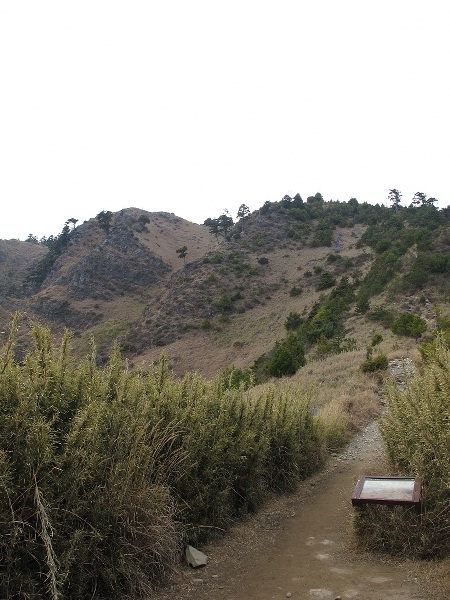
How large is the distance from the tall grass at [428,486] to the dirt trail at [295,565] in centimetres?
26

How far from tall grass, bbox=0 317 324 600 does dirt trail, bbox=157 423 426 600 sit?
33 cm

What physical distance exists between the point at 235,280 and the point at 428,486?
51.2m

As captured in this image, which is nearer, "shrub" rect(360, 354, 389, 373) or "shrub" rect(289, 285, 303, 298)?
"shrub" rect(360, 354, 389, 373)

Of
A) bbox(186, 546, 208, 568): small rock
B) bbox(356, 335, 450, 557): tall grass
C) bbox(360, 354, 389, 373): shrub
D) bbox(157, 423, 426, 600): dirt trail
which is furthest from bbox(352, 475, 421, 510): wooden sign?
bbox(360, 354, 389, 373): shrub

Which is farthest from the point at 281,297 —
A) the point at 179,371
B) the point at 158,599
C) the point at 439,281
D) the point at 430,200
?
the point at 158,599

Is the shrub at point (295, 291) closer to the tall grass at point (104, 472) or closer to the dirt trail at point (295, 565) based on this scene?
the dirt trail at point (295, 565)

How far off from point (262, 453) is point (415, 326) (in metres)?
18.9

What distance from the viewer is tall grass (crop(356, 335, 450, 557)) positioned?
15.8 feet

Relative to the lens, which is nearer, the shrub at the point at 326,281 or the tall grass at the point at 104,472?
the tall grass at the point at 104,472

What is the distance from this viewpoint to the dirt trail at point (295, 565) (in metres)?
4.39

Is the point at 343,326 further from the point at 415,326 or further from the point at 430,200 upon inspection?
the point at 430,200

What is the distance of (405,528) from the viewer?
4.99 meters

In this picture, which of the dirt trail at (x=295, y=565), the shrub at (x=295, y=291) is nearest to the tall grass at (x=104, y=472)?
the dirt trail at (x=295, y=565)

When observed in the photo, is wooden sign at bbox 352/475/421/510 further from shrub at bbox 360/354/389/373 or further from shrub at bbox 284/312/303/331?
shrub at bbox 284/312/303/331
